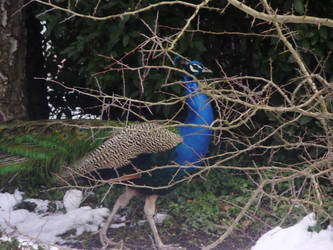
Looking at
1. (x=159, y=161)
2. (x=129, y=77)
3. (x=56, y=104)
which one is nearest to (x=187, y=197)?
(x=159, y=161)

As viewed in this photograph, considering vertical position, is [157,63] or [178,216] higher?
[157,63]

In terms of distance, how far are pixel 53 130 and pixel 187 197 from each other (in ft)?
4.40

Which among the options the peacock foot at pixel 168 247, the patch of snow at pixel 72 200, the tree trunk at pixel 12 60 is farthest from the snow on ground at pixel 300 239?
the tree trunk at pixel 12 60

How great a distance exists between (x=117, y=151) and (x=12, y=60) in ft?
5.45

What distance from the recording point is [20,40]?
5.07 metres

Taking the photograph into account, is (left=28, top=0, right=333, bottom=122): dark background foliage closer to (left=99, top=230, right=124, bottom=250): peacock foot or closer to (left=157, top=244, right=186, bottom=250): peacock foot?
(left=99, top=230, right=124, bottom=250): peacock foot

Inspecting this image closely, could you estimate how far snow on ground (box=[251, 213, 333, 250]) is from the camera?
117 inches

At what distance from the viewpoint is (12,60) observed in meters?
5.00

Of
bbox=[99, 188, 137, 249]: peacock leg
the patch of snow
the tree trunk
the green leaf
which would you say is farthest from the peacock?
the green leaf

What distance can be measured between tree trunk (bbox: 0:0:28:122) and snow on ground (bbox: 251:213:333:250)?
2868 mm

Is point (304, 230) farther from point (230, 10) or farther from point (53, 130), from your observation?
point (230, 10)

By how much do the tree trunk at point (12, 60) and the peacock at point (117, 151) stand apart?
646mm

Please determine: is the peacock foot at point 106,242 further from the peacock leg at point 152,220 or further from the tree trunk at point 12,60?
the tree trunk at point 12,60

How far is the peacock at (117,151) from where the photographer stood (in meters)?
3.99
